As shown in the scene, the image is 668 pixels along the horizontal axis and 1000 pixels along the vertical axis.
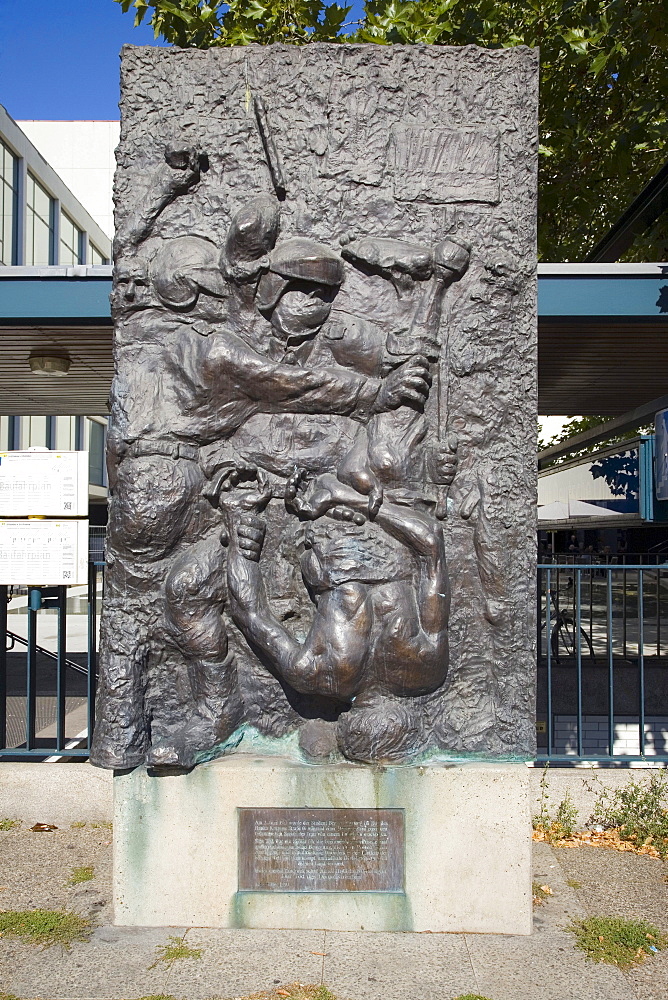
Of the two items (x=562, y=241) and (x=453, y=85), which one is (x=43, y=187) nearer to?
(x=562, y=241)

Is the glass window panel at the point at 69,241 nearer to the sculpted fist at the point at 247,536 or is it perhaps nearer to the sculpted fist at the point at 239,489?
the sculpted fist at the point at 239,489

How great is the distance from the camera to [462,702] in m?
3.61

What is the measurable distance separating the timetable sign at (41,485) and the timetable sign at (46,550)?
75 millimetres

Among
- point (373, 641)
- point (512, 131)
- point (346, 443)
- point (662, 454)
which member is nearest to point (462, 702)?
point (373, 641)

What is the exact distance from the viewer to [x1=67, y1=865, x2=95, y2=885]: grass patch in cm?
412

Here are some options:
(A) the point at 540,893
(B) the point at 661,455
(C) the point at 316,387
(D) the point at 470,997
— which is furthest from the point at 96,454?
(D) the point at 470,997

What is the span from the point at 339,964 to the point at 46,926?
4.49 feet

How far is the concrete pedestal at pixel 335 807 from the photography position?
3482mm

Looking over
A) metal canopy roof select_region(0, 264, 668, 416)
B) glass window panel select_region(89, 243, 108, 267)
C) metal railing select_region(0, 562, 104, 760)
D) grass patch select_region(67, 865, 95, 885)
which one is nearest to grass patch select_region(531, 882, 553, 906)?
grass patch select_region(67, 865, 95, 885)

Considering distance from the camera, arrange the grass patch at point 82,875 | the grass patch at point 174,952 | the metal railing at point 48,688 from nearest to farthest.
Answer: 1. the grass patch at point 174,952
2. the grass patch at point 82,875
3. the metal railing at point 48,688

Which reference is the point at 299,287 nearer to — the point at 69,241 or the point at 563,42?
the point at 563,42

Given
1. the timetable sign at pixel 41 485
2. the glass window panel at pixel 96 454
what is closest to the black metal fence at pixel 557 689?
the timetable sign at pixel 41 485

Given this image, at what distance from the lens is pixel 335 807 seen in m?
3.50

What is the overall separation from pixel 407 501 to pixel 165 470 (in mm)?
1111
